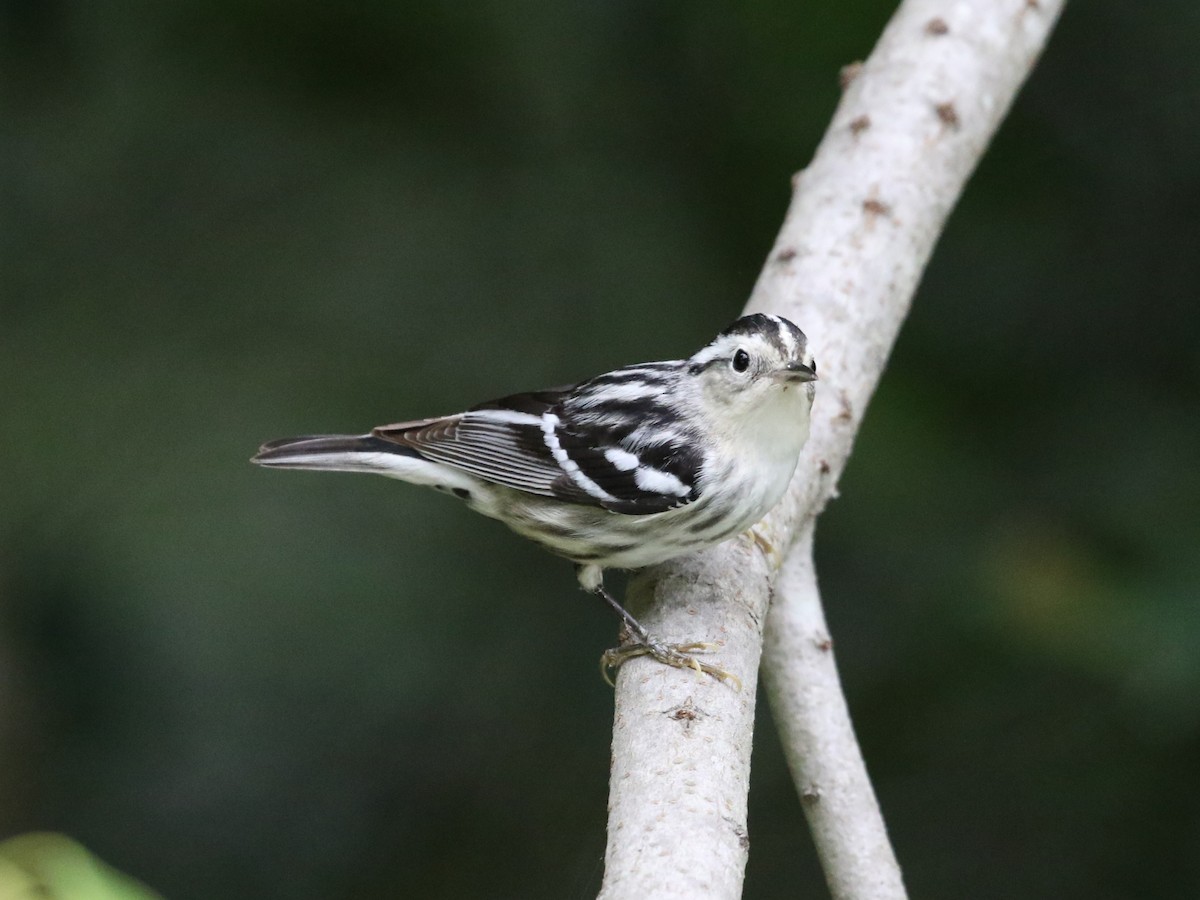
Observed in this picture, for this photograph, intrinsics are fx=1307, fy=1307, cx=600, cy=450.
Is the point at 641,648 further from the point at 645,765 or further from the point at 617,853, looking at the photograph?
the point at 617,853

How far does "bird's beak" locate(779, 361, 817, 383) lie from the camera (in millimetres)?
2553

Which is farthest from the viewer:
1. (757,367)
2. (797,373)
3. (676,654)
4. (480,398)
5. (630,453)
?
(480,398)

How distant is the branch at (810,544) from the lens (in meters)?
1.93

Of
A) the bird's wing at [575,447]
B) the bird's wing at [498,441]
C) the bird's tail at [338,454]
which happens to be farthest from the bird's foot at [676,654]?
the bird's tail at [338,454]

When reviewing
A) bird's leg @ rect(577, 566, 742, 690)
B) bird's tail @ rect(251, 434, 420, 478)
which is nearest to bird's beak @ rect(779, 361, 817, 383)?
bird's leg @ rect(577, 566, 742, 690)

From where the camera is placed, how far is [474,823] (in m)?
4.60

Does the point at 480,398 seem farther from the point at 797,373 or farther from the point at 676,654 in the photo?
the point at 676,654

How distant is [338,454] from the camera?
3074mm

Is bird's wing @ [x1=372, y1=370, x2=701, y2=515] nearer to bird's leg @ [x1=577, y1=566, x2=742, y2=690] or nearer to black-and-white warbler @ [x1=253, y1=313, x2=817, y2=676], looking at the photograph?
black-and-white warbler @ [x1=253, y1=313, x2=817, y2=676]

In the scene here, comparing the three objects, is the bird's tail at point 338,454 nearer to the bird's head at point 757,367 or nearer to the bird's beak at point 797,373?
the bird's head at point 757,367

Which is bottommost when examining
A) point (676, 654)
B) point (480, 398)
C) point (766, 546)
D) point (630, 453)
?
point (676, 654)

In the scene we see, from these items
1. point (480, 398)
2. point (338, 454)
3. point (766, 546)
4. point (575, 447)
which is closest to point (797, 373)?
point (766, 546)

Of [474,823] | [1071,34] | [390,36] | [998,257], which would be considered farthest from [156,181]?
[1071,34]

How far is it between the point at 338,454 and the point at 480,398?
4.68ft
